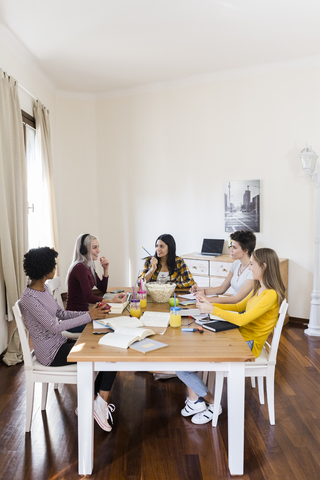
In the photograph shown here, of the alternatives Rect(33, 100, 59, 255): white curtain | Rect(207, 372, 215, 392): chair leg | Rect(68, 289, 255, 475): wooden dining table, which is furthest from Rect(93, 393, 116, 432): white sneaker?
Rect(33, 100, 59, 255): white curtain

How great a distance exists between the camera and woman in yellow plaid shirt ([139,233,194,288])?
323 cm

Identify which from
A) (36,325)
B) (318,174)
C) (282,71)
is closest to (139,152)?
(282,71)

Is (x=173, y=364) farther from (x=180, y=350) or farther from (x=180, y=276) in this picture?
(x=180, y=276)

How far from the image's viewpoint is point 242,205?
4.79m

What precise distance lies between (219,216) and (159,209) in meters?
0.89

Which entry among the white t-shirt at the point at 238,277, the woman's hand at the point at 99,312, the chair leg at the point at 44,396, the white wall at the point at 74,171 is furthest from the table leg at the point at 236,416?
the white wall at the point at 74,171

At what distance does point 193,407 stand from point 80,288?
123 cm

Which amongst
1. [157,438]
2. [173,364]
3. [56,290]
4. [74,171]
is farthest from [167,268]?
[74,171]

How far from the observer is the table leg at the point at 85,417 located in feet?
6.02

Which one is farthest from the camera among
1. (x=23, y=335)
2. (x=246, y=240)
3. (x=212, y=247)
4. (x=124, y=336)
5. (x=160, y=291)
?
(x=212, y=247)

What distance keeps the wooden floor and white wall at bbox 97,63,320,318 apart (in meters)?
2.11

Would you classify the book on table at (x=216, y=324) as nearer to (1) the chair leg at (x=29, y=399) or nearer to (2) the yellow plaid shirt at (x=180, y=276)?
(2) the yellow plaid shirt at (x=180, y=276)

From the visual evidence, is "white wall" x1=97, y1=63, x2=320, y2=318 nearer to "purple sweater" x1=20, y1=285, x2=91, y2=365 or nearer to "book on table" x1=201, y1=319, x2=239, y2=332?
"book on table" x1=201, y1=319, x2=239, y2=332

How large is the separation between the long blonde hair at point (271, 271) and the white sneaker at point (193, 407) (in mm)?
806
